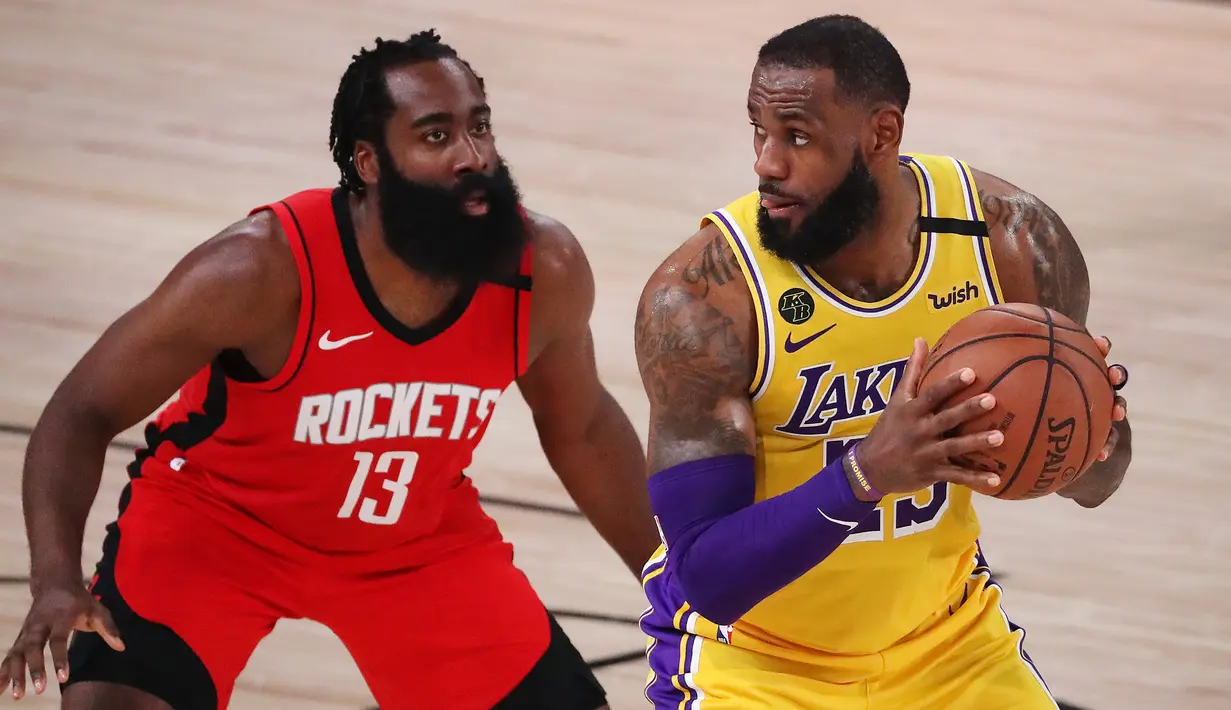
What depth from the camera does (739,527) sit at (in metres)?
3.01

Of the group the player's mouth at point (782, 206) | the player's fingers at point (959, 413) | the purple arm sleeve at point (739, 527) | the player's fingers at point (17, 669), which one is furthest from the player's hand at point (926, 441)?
the player's fingers at point (17, 669)

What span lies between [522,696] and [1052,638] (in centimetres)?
213

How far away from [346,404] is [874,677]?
4.43 feet

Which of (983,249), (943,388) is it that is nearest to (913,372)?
(943,388)

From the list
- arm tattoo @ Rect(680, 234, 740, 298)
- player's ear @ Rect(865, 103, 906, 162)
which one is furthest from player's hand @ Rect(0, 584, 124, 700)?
player's ear @ Rect(865, 103, 906, 162)

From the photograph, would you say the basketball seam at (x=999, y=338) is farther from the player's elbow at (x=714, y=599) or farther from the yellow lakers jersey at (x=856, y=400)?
the player's elbow at (x=714, y=599)

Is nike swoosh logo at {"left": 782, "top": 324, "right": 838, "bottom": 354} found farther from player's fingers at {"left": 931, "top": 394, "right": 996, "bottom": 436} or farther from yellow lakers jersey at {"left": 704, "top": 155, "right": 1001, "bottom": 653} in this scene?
player's fingers at {"left": 931, "top": 394, "right": 996, "bottom": 436}

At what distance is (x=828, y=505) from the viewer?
114 inches

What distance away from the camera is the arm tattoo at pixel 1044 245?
3457mm

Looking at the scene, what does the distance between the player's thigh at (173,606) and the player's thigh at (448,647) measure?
0.68 ft

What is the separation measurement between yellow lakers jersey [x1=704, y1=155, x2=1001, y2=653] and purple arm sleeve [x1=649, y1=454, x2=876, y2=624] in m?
0.20

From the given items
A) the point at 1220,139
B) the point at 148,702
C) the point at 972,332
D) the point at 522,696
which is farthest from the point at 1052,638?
the point at 1220,139

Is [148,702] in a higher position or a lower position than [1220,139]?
lower

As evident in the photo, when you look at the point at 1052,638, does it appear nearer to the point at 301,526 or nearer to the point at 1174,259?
the point at 301,526
